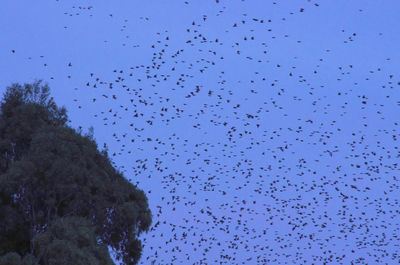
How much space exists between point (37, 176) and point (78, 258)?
5132 millimetres

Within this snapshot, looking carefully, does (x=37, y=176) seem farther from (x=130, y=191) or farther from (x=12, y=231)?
(x=130, y=191)

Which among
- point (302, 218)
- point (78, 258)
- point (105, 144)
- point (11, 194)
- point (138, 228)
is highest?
point (302, 218)

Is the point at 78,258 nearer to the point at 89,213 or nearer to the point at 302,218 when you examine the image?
the point at 89,213

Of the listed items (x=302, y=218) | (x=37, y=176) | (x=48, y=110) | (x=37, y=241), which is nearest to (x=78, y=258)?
(x=37, y=241)

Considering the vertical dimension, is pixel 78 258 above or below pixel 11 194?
below

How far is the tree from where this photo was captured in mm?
30969

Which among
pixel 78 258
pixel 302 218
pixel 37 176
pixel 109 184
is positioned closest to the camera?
→ pixel 78 258

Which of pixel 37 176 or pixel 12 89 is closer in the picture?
pixel 37 176

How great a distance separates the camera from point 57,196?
33.5 m

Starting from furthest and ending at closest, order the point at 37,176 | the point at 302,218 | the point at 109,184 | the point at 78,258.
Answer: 1. the point at 302,218
2. the point at 109,184
3. the point at 37,176
4. the point at 78,258

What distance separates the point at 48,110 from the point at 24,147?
2.47 m

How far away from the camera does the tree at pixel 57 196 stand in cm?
3097

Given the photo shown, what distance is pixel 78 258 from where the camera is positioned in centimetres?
2991

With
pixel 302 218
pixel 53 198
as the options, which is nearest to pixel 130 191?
pixel 53 198
